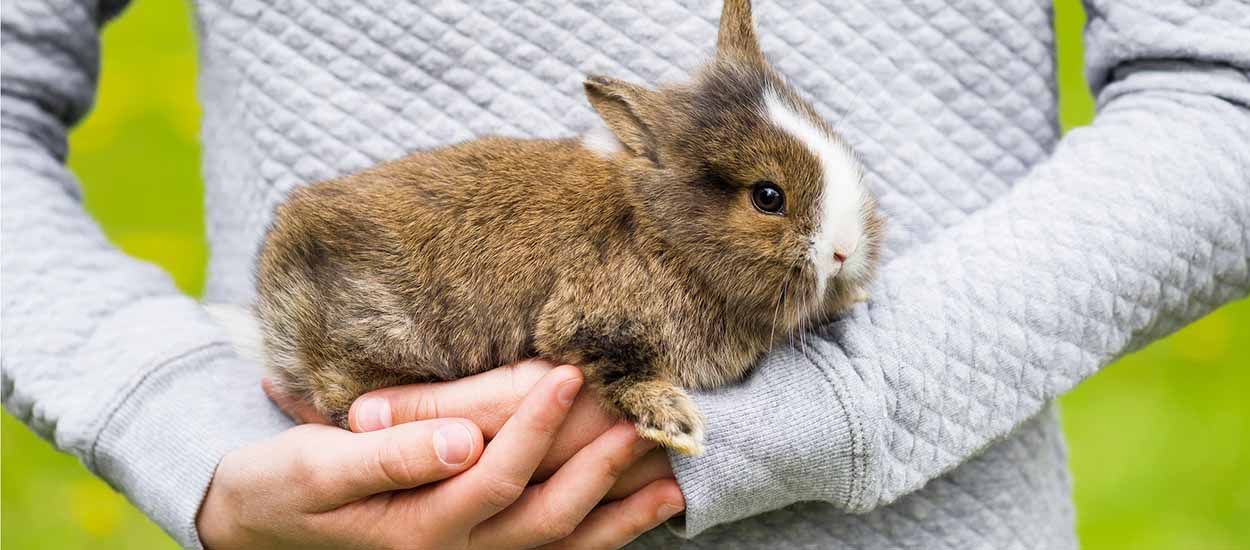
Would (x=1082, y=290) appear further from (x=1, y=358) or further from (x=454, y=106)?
(x=1, y=358)

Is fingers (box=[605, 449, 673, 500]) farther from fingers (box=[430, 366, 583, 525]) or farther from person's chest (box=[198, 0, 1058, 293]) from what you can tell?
person's chest (box=[198, 0, 1058, 293])

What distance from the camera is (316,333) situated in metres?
1.99

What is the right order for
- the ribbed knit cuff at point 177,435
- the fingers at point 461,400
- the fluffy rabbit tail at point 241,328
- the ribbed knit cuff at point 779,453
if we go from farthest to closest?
the fluffy rabbit tail at point 241,328, the ribbed knit cuff at point 177,435, the fingers at point 461,400, the ribbed knit cuff at point 779,453

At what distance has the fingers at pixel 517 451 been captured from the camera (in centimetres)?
178

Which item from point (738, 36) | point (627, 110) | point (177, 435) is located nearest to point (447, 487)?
point (177, 435)

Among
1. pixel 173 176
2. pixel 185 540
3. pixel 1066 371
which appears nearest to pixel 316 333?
pixel 185 540

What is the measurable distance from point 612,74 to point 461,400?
2.17 feet

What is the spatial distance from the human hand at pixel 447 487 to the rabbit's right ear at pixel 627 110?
0.42m

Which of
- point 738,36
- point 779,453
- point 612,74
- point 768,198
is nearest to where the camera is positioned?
point 779,453

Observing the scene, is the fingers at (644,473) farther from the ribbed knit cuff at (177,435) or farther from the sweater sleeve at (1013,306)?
the ribbed knit cuff at (177,435)

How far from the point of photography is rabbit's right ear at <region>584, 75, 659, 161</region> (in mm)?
1904

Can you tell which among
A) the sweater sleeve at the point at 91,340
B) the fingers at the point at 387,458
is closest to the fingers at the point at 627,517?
the fingers at the point at 387,458

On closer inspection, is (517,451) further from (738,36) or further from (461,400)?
(738,36)

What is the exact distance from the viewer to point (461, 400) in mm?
1890
